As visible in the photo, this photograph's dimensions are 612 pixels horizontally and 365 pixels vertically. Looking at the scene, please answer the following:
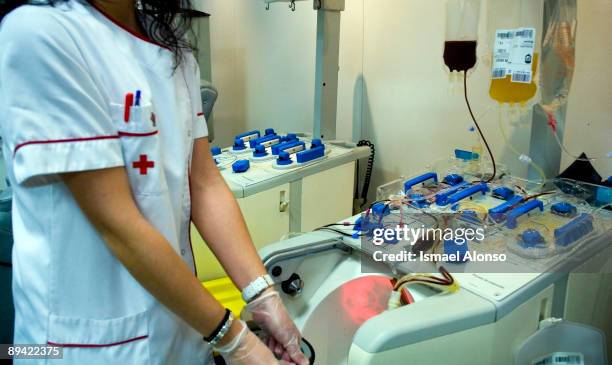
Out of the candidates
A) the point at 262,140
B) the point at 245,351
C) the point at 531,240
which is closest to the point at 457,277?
the point at 531,240

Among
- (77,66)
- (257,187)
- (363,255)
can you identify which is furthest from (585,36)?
(77,66)

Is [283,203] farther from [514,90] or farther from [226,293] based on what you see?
[514,90]

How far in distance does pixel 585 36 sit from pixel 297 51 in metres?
1.54

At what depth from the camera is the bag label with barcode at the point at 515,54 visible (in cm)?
129

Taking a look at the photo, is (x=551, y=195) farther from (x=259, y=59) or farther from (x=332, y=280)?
(x=259, y=59)

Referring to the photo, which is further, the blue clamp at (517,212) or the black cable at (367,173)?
the black cable at (367,173)

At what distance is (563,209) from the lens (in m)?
1.20

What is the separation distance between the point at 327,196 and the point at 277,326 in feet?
3.49

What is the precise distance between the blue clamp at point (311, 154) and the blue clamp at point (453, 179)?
58cm

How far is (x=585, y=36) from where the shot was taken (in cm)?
145

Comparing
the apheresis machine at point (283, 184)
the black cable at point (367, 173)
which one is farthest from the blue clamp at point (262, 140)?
the black cable at point (367, 173)

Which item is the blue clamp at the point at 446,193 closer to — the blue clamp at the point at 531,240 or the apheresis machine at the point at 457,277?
the apheresis machine at the point at 457,277

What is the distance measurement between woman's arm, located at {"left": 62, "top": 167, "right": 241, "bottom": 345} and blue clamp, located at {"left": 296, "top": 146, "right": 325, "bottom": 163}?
1.09m

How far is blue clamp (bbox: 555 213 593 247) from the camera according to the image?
107 cm
